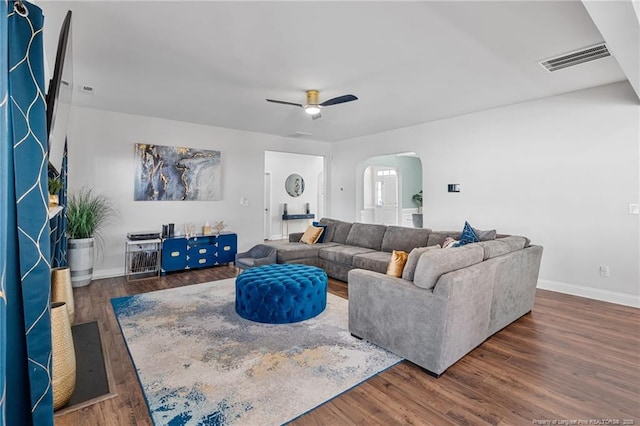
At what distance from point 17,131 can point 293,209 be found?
8.72m

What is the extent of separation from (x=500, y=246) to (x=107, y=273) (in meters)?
5.65

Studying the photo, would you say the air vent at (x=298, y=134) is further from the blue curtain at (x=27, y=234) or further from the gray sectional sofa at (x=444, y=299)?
Answer: the blue curtain at (x=27, y=234)

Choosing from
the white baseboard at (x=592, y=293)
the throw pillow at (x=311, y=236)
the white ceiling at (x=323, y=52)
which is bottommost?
the white baseboard at (x=592, y=293)

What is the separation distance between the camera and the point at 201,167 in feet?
19.7

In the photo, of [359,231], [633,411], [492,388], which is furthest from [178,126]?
[633,411]

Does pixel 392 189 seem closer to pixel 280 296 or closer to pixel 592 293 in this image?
pixel 592 293


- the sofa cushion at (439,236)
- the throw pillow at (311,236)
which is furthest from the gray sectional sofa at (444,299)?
the throw pillow at (311,236)

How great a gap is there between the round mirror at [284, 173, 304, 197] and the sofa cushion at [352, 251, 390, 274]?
17.9 ft

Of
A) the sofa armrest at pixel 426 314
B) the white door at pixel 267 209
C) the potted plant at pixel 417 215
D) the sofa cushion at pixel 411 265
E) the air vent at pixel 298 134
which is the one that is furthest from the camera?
the potted plant at pixel 417 215

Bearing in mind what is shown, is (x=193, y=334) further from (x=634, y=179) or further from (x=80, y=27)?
(x=634, y=179)

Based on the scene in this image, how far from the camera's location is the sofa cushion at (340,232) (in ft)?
19.3

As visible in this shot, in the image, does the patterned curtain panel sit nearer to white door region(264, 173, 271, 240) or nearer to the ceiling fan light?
the ceiling fan light

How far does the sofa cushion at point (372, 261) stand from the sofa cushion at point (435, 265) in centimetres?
186

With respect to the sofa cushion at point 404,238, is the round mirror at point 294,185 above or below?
above
